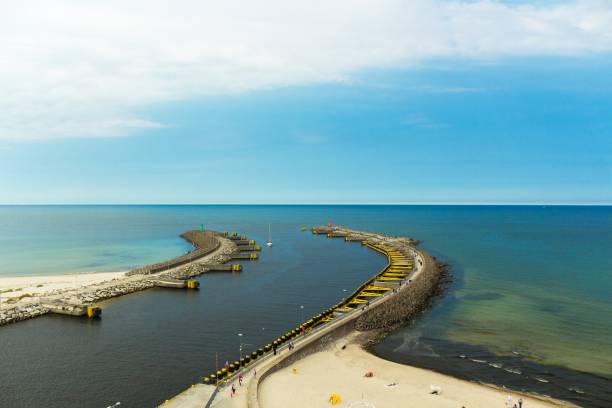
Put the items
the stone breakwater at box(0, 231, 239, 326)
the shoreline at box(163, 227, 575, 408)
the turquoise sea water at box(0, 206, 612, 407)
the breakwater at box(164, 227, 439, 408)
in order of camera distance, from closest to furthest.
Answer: the shoreline at box(163, 227, 575, 408) → the breakwater at box(164, 227, 439, 408) → the turquoise sea water at box(0, 206, 612, 407) → the stone breakwater at box(0, 231, 239, 326)

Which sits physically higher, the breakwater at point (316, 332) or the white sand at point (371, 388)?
the breakwater at point (316, 332)

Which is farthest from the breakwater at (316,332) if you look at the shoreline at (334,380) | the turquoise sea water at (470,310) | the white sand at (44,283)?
the white sand at (44,283)

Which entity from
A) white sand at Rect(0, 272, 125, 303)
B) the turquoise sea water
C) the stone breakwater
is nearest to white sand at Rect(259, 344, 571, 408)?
the turquoise sea water

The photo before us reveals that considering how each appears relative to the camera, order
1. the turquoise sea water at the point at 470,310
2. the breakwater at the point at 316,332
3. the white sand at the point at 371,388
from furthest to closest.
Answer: the turquoise sea water at the point at 470,310 → the breakwater at the point at 316,332 → the white sand at the point at 371,388

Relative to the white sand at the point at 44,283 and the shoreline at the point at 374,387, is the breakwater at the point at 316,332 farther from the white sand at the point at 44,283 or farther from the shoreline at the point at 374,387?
the white sand at the point at 44,283

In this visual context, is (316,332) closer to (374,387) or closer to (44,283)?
(374,387)

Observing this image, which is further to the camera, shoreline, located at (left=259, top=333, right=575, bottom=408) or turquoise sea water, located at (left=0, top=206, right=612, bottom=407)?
turquoise sea water, located at (left=0, top=206, right=612, bottom=407)

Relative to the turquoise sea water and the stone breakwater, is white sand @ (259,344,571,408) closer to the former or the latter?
the turquoise sea water
